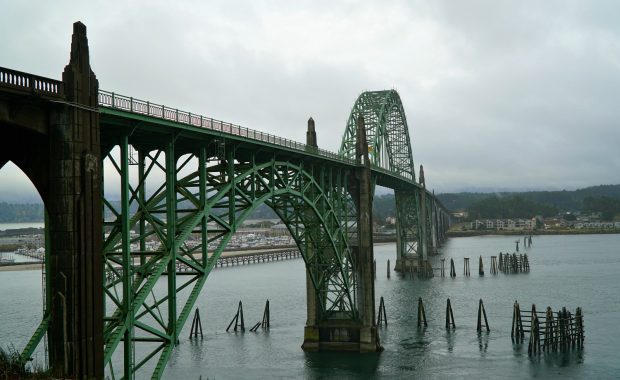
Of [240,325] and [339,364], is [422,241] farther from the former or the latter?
[339,364]

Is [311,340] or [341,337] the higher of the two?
[341,337]

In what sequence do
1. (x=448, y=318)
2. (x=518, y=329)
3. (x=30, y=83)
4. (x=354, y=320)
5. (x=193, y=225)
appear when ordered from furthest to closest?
(x=448, y=318)
(x=518, y=329)
(x=354, y=320)
(x=193, y=225)
(x=30, y=83)

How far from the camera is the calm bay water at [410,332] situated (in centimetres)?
4047

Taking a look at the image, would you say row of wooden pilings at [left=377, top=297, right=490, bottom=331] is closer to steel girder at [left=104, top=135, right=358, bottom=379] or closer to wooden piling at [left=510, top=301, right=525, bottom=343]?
wooden piling at [left=510, top=301, right=525, bottom=343]

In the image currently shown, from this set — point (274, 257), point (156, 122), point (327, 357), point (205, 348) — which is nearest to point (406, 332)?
point (327, 357)

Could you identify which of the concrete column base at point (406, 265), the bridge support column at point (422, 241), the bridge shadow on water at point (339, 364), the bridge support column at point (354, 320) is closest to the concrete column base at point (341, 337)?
the bridge support column at point (354, 320)

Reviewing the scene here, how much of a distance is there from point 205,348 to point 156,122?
29.0 metres

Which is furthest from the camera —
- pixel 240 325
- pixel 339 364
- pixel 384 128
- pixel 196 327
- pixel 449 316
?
pixel 384 128

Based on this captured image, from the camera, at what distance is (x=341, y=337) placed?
45.7 meters

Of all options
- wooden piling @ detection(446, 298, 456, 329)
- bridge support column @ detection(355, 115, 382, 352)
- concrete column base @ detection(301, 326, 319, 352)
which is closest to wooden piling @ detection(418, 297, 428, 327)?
wooden piling @ detection(446, 298, 456, 329)

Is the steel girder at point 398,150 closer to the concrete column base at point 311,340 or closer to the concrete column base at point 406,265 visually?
the concrete column base at point 406,265

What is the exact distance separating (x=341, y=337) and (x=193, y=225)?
24117 mm

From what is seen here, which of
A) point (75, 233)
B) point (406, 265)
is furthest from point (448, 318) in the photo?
point (406, 265)

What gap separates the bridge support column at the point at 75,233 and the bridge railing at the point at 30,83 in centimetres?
36
